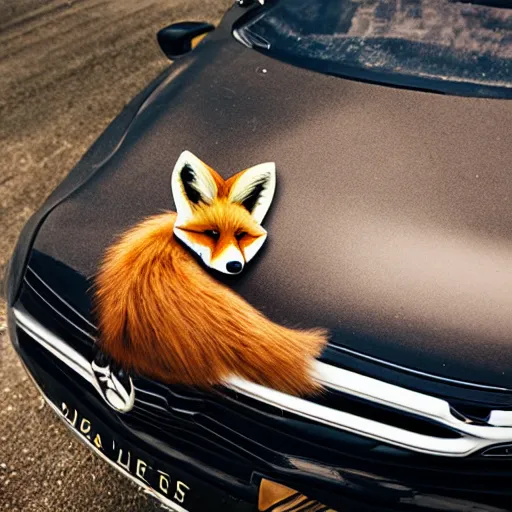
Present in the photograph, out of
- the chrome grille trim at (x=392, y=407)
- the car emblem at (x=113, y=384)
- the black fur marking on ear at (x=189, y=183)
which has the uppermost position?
the black fur marking on ear at (x=189, y=183)

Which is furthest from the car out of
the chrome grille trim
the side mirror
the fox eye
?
the side mirror

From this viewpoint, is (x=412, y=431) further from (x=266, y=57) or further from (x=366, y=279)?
(x=266, y=57)

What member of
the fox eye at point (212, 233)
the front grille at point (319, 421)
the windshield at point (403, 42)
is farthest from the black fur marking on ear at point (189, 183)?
the windshield at point (403, 42)

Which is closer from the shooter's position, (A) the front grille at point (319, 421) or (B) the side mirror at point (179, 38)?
(A) the front grille at point (319, 421)

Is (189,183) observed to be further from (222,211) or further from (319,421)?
(319,421)

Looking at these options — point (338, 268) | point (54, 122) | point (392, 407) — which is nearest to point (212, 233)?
point (338, 268)

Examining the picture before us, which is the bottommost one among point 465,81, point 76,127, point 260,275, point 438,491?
point 76,127

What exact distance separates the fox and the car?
34mm

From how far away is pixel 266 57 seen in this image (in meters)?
→ 2.21

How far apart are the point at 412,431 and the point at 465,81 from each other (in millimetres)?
1060

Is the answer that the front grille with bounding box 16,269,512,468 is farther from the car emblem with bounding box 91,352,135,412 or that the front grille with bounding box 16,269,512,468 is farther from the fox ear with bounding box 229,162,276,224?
A: the fox ear with bounding box 229,162,276,224

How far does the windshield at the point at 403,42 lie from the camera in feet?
6.47

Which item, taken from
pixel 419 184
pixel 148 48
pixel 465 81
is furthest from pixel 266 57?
pixel 148 48

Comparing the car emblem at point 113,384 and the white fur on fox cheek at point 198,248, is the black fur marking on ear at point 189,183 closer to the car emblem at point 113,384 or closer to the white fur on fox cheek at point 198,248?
the white fur on fox cheek at point 198,248
